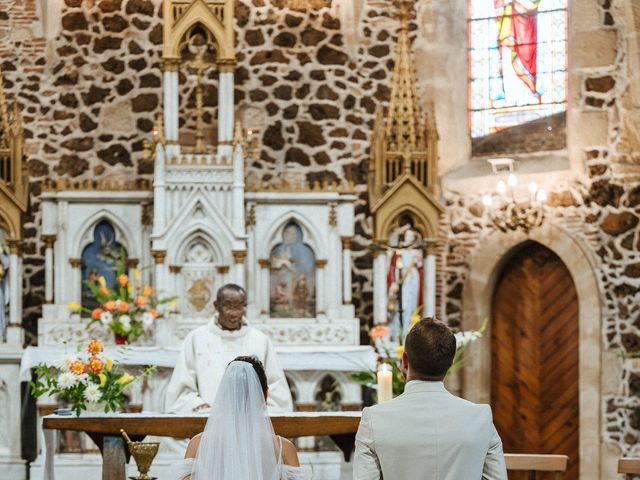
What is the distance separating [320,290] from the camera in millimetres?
9930

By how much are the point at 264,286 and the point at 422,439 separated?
6177mm

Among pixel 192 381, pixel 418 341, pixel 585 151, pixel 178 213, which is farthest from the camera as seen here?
pixel 585 151

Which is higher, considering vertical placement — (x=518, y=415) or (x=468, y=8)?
(x=468, y=8)

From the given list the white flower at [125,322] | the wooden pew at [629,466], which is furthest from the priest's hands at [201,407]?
the wooden pew at [629,466]

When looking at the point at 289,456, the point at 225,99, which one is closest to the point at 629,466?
the point at 289,456

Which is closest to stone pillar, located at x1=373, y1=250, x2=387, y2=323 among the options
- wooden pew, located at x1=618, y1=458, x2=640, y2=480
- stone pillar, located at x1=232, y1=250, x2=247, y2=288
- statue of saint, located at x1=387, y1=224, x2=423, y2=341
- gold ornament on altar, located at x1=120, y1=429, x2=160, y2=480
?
statue of saint, located at x1=387, y1=224, x2=423, y2=341

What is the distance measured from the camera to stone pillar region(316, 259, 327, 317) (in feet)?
32.5

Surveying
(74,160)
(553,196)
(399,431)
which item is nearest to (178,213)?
(74,160)

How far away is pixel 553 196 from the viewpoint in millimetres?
11148

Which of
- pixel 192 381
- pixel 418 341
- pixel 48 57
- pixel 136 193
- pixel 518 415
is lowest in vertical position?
pixel 518 415

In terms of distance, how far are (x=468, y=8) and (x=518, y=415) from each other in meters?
3.91

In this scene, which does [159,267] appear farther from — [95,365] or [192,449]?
[192,449]

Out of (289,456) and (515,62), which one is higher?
(515,62)

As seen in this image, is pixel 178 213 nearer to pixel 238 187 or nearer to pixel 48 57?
pixel 238 187
